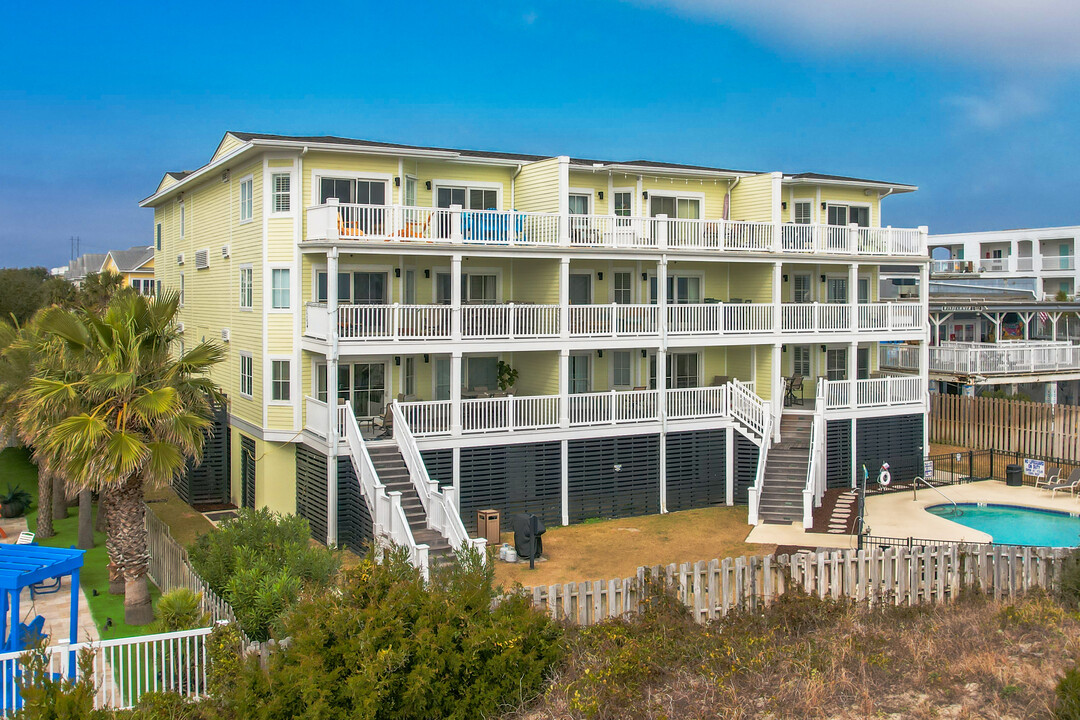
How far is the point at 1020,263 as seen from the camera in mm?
58906

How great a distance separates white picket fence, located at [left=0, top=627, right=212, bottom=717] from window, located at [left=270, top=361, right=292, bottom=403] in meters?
11.8

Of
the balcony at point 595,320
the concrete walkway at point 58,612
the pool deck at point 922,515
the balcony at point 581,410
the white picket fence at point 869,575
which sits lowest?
the concrete walkway at point 58,612

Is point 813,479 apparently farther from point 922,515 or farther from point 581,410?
point 581,410

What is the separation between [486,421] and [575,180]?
8433mm

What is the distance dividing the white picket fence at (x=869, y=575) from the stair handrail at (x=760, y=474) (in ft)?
30.1

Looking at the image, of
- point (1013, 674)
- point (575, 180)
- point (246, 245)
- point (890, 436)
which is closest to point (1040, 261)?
point (890, 436)

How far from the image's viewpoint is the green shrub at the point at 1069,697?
9.07m

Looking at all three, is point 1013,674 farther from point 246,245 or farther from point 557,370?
point 246,245

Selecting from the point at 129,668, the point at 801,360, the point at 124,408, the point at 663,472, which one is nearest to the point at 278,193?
the point at 124,408

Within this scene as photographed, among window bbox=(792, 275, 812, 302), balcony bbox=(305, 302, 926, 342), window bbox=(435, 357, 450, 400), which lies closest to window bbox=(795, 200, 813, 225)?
window bbox=(792, 275, 812, 302)

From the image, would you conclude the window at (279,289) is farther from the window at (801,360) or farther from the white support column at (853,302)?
the white support column at (853,302)

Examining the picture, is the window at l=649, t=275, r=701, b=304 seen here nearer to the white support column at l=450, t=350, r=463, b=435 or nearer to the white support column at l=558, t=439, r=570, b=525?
the white support column at l=558, t=439, r=570, b=525

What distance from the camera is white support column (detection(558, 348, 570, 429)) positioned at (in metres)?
24.6

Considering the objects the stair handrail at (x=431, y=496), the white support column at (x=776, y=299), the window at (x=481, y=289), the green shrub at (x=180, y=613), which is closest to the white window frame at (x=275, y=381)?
the stair handrail at (x=431, y=496)
